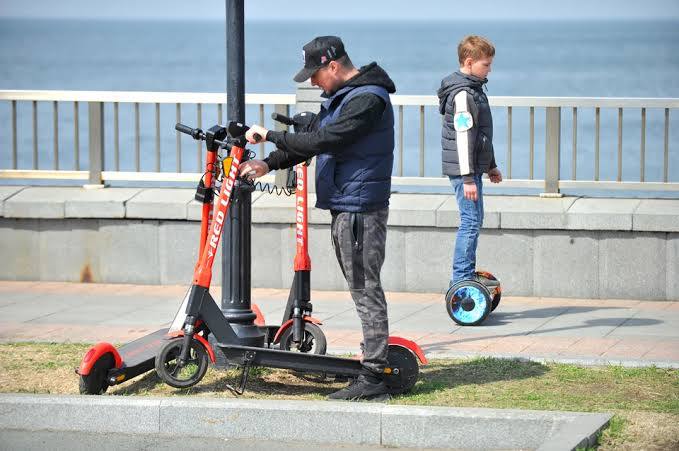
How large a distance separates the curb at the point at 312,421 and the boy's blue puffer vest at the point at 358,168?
3.47 feet

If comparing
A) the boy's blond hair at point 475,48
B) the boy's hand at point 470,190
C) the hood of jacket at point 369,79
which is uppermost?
the boy's blond hair at point 475,48

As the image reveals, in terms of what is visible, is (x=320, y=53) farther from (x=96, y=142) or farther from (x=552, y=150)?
(x=96, y=142)

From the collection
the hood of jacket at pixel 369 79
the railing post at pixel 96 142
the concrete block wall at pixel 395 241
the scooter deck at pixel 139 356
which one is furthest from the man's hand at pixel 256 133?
the railing post at pixel 96 142

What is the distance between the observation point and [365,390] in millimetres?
7371

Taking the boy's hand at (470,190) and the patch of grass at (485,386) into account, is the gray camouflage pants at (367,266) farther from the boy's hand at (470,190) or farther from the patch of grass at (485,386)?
the boy's hand at (470,190)

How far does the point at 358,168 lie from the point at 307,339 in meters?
1.33

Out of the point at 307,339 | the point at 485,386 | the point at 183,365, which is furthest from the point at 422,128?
the point at 183,365

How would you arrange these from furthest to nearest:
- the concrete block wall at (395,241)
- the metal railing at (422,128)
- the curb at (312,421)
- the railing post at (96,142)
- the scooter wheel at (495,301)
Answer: the railing post at (96,142)
the metal railing at (422,128)
the concrete block wall at (395,241)
the scooter wheel at (495,301)
the curb at (312,421)

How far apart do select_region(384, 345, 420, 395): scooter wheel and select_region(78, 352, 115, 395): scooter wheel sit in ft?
5.01

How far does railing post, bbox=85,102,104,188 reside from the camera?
1190cm

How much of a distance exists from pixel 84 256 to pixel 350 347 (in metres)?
3.57

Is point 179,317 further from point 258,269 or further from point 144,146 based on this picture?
point 144,146

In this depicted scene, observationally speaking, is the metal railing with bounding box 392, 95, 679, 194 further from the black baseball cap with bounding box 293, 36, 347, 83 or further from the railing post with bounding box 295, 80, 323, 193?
the black baseball cap with bounding box 293, 36, 347, 83

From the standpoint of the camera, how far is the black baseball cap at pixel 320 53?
714 cm
